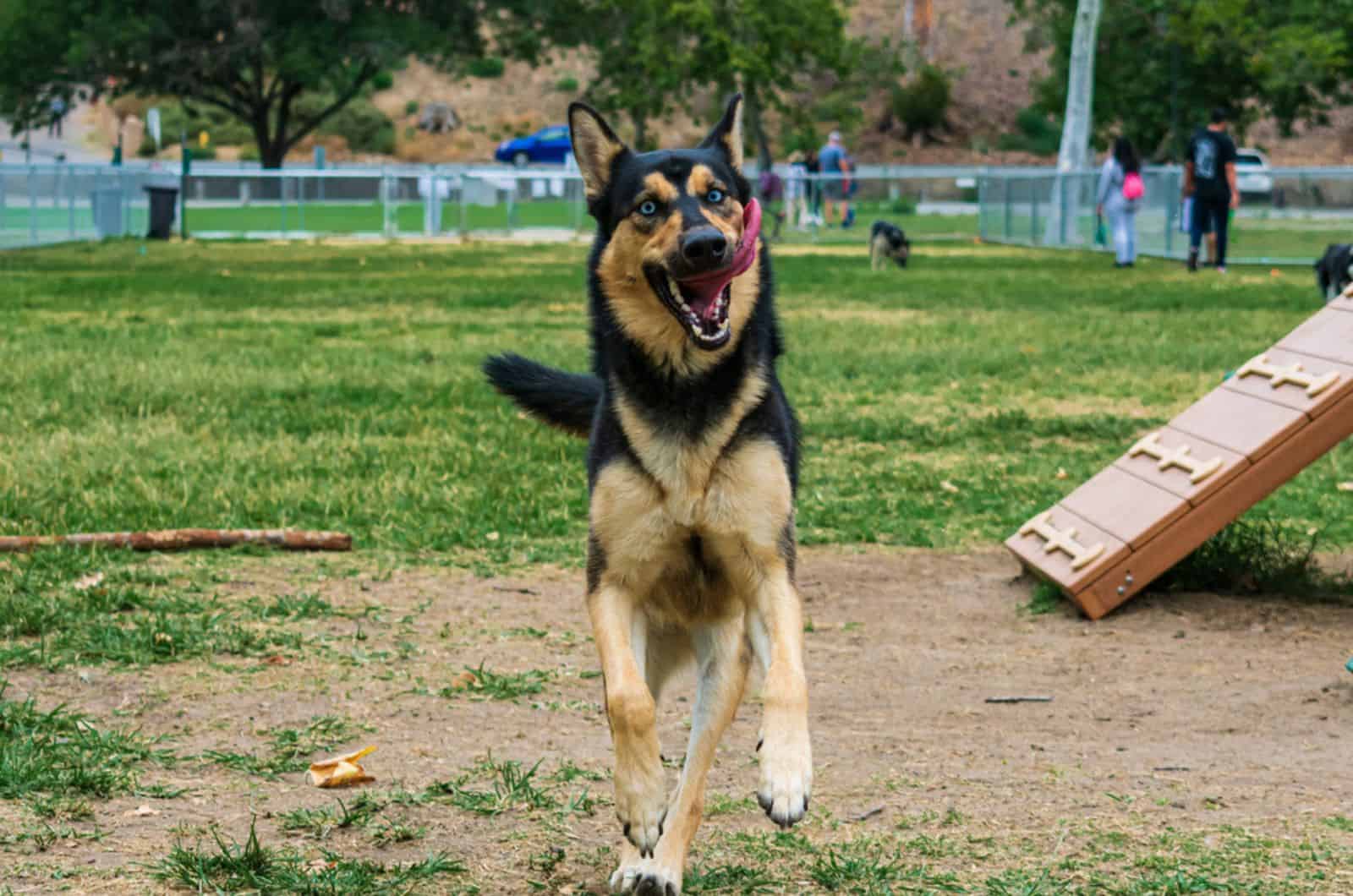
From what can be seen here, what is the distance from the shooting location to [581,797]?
4.72m

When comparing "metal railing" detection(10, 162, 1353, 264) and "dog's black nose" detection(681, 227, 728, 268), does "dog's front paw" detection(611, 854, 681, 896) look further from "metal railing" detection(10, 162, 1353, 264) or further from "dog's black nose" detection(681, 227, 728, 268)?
"metal railing" detection(10, 162, 1353, 264)

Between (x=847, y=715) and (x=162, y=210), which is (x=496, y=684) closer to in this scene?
(x=847, y=715)

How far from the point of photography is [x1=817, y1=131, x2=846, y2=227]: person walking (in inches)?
1735

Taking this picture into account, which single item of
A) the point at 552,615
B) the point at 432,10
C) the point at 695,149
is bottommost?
the point at 552,615

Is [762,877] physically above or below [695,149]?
below

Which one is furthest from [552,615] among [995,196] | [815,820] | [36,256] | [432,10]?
[432,10]

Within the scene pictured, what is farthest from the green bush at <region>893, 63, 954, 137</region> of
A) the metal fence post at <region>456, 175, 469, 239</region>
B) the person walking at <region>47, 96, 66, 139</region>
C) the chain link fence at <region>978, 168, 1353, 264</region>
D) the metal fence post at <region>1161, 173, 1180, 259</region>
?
the metal fence post at <region>1161, 173, 1180, 259</region>

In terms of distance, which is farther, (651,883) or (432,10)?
(432,10)

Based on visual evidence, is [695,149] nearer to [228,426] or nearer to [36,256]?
[228,426]

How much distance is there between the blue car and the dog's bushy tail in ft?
216

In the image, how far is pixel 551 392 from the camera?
566 cm

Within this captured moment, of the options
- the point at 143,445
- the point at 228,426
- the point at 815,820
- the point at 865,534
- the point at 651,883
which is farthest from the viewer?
the point at 228,426

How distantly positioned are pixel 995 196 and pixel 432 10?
18.2 metres

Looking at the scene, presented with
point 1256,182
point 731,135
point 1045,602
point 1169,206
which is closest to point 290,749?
point 731,135
